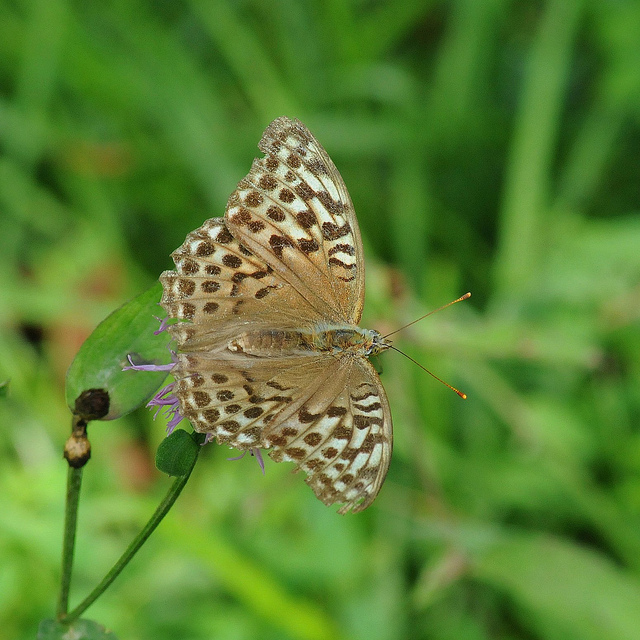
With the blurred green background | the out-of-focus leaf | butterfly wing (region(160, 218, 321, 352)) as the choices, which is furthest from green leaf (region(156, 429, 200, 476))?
the out-of-focus leaf

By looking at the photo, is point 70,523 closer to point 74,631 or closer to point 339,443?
point 74,631

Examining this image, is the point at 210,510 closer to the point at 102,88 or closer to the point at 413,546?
the point at 413,546

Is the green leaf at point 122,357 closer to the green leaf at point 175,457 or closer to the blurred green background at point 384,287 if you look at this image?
the green leaf at point 175,457

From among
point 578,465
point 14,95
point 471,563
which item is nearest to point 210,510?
point 471,563

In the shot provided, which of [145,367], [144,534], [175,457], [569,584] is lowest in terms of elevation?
[569,584]

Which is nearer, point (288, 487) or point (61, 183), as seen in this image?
point (288, 487)

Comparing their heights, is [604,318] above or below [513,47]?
below

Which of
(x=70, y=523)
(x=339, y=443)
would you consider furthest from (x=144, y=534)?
(x=339, y=443)
